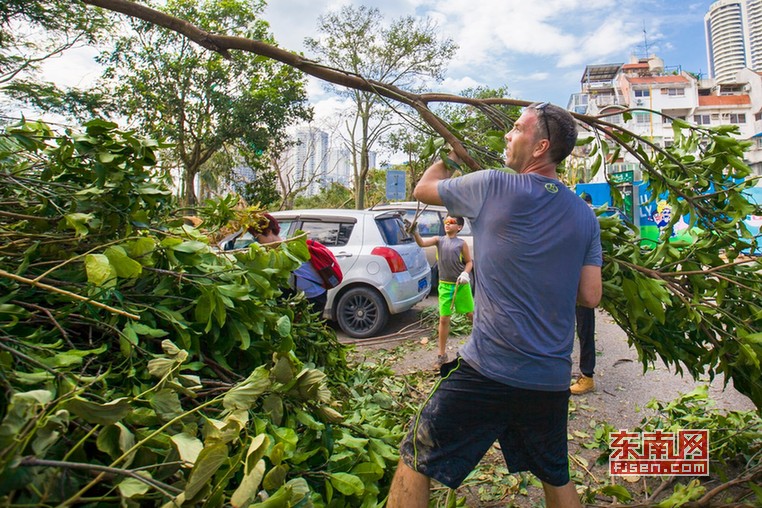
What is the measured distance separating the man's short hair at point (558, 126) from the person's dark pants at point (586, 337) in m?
2.83

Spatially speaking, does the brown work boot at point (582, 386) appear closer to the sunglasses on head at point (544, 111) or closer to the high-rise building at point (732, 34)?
the sunglasses on head at point (544, 111)

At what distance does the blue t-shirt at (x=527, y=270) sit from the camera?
1.87 m

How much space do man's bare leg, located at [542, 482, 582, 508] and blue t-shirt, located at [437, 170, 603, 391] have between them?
0.48 m

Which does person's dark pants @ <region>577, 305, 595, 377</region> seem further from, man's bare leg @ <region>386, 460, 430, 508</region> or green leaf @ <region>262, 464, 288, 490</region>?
green leaf @ <region>262, 464, 288, 490</region>

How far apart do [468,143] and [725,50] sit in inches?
7207

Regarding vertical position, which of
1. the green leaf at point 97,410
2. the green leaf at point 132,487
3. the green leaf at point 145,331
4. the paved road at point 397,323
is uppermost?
the green leaf at point 145,331

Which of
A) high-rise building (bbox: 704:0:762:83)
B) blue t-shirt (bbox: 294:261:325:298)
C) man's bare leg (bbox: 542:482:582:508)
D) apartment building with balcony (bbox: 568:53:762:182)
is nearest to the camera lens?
man's bare leg (bbox: 542:482:582:508)

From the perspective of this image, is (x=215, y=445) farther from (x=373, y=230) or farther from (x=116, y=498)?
(x=373, y=230)

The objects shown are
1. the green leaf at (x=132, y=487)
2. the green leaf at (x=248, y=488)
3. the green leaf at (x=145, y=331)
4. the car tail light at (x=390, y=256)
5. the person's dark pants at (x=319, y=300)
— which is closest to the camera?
the green leaf at (x=132, y=487)

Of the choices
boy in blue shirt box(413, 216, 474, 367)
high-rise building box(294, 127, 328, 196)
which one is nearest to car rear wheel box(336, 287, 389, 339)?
boy in blue shirt box(413, 216, 474, 367)

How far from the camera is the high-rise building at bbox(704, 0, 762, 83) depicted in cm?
13575

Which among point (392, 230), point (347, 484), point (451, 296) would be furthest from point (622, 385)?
point (347, 484)

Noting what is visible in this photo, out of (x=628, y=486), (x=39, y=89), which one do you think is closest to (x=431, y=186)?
(x=628, y=486)

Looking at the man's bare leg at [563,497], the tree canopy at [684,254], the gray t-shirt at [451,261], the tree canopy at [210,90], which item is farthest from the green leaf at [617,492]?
the tree canopy at [210,90]
